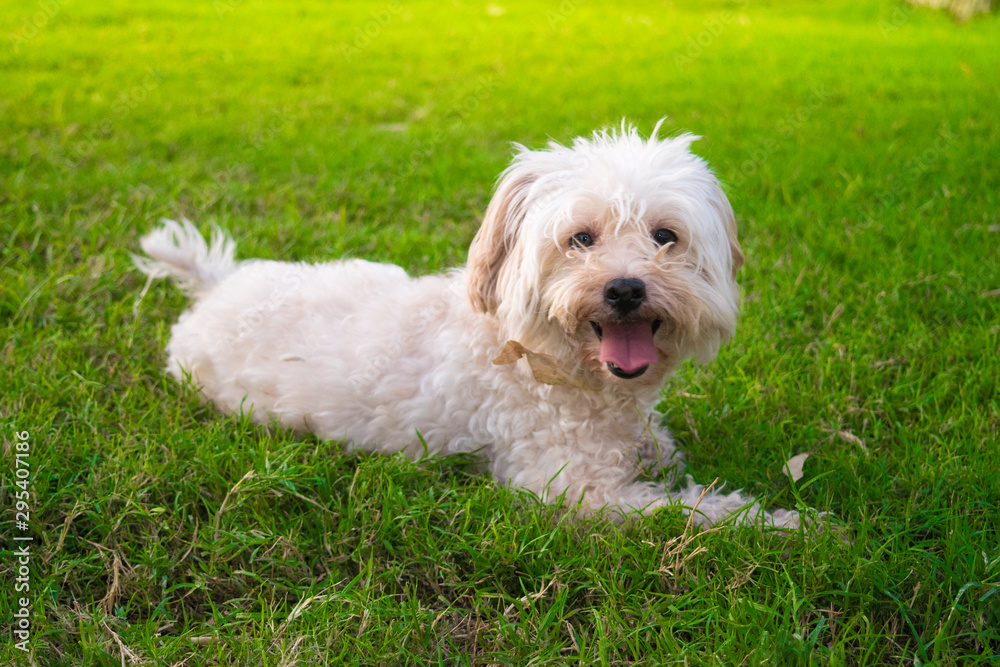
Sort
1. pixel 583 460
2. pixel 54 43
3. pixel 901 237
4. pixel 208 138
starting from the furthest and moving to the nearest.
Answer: pixel 54 43
pixel 208 138
pixel 901 237
pixel 583 460

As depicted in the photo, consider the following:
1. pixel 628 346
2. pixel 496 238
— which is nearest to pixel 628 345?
pixel 628 346

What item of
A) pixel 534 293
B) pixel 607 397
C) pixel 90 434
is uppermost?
pixel 534 293

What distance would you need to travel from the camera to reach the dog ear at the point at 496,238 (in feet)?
8.68

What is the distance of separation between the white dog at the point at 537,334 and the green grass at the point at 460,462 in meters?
0.17

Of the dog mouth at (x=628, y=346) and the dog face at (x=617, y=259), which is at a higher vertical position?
the dog face at (x=617, y=259)

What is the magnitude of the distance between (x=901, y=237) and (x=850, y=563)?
3034mm

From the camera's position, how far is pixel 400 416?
9.41 feet

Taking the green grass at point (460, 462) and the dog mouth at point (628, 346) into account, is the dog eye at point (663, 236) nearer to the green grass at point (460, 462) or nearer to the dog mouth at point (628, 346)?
the dog mouth at point (628, 346)

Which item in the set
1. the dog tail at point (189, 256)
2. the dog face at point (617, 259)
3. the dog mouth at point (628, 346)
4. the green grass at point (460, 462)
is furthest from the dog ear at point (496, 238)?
the dog tail at point (189, 256)

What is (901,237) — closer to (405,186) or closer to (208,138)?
(405,186)

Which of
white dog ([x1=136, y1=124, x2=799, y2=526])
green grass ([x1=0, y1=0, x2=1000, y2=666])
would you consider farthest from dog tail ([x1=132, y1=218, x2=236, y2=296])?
white dog ([x1=136, y1=124, x2=799, y2=526])

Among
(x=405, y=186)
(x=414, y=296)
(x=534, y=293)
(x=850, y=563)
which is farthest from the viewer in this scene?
(x=405, y=186)

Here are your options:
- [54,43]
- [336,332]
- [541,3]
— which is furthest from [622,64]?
[336,332]

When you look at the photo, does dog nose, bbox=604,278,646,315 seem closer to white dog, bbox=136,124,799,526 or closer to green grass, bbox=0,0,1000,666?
white dog, bbox=136,124,799,526
